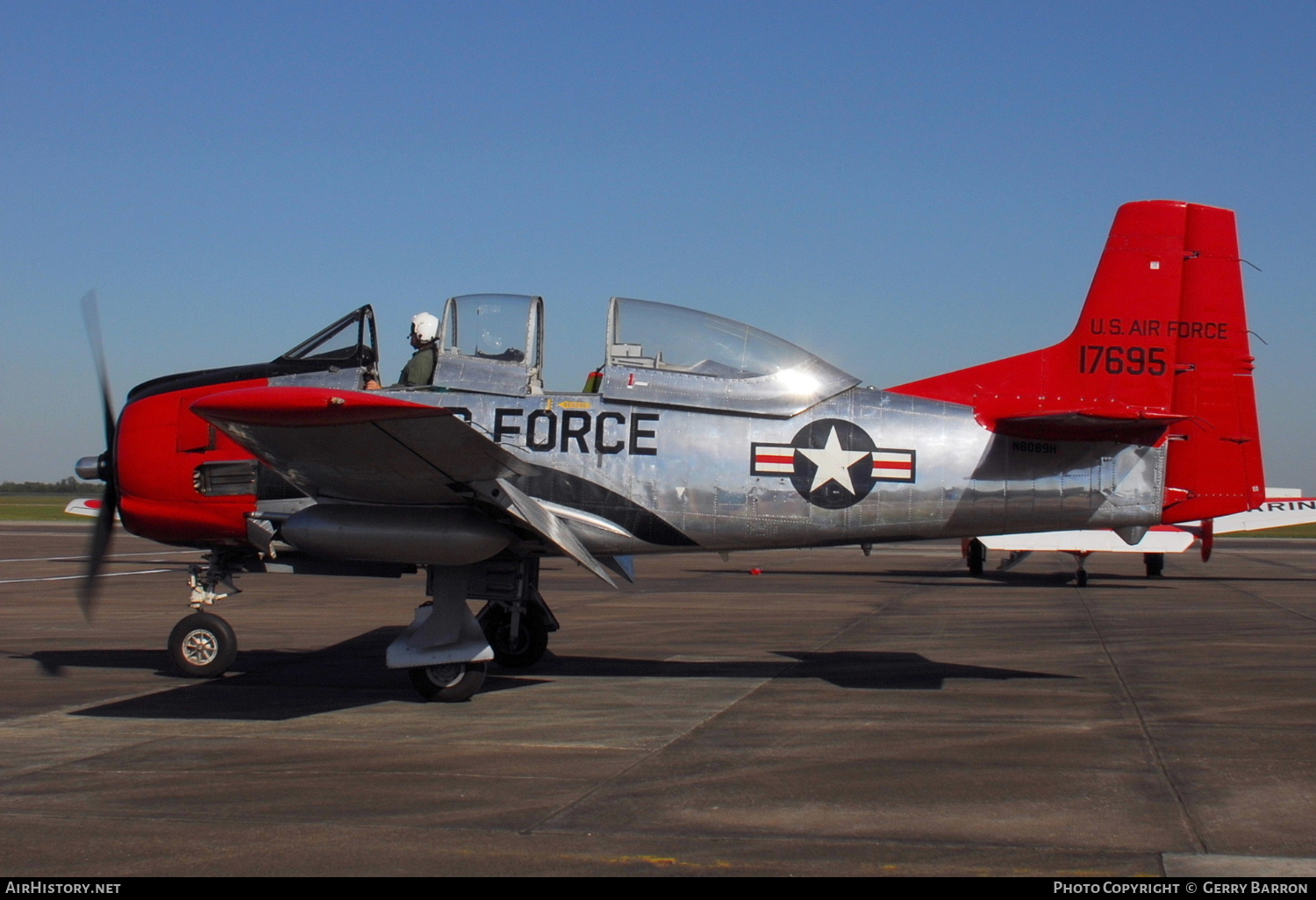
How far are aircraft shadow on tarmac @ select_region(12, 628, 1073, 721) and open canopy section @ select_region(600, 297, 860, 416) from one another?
8.65 feet

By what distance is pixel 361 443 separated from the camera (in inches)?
280

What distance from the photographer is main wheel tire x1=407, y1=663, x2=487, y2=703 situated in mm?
8516

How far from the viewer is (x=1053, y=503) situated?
875cm

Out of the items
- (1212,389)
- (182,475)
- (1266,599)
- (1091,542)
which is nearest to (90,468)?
(182,475)

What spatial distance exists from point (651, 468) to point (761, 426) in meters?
0.93

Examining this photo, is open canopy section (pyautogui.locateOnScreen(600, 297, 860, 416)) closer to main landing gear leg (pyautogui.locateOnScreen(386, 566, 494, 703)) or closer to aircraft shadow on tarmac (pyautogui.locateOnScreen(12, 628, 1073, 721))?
main landing gear leg (pyautogui.locateOnScreen(386, 566, 494, 703))

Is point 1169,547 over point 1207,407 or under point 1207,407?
under

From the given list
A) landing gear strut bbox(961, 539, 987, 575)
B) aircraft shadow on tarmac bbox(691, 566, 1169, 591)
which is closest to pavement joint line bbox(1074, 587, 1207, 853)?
aircraft shadow on tarmac bbox(691, 566, 1169, 591)

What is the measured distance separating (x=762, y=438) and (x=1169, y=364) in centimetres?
343

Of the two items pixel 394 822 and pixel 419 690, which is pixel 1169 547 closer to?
pixel 419 690

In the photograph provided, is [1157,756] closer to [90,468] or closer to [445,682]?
[445,682]

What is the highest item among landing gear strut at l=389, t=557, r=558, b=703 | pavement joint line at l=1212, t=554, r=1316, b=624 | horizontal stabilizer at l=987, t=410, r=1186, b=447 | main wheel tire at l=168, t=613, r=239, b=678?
horizontal stabilizer at l=987, t=410, r=1186, b=447

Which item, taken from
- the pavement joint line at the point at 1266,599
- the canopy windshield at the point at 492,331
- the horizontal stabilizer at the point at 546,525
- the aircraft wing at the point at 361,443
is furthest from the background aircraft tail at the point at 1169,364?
the pavement joint line at the point at 1266,599
